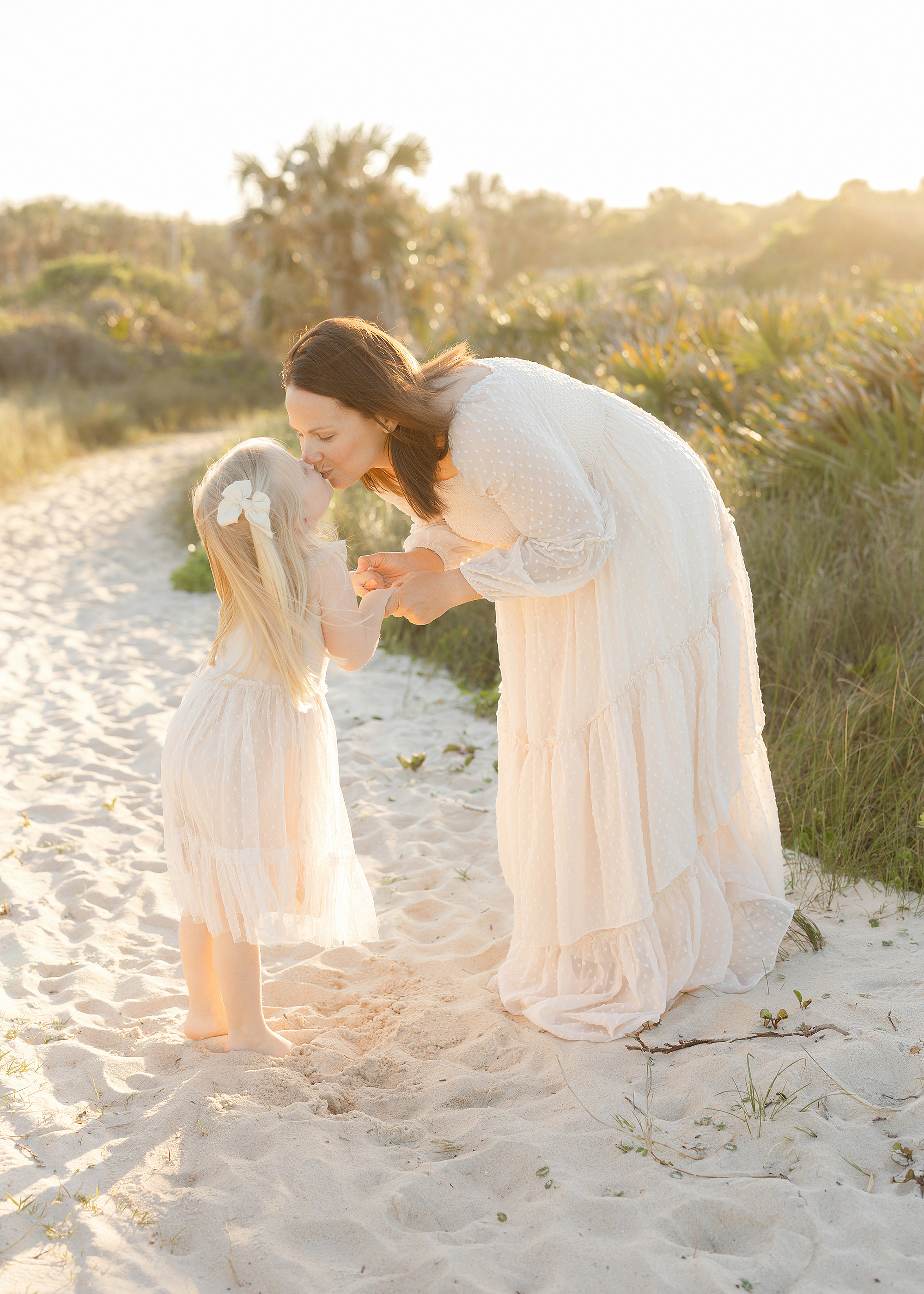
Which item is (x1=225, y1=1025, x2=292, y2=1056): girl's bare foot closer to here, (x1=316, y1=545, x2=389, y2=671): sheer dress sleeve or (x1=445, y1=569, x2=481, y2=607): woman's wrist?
(x1=316, y1=545, x2=389, y2=671): sheer dress sleeve

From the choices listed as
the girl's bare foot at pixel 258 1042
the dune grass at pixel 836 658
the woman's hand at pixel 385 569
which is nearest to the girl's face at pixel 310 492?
the woman's hand at pixel 385 569

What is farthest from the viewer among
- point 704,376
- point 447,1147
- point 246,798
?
point 704,376

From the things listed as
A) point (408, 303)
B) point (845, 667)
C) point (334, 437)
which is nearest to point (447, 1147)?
point (334, 437)

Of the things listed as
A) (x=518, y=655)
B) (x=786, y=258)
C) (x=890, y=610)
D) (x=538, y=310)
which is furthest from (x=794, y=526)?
(x=786, y=258)

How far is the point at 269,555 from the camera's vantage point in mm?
2391

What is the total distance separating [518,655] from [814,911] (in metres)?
1.53

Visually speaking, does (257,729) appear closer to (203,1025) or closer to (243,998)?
(243,998)

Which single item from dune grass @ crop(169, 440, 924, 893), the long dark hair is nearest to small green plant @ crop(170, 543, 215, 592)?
dune grass @ crop(169, 440, 924, 893)

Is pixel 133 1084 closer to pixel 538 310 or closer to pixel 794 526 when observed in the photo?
pixel 794 526

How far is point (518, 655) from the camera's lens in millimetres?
2725

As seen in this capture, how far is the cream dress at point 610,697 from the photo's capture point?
2398 mm

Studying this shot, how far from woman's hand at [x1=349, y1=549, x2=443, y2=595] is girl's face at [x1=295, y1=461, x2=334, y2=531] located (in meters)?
0.25

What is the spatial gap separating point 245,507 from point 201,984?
1.37 m

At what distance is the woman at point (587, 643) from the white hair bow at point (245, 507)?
0.67ft
